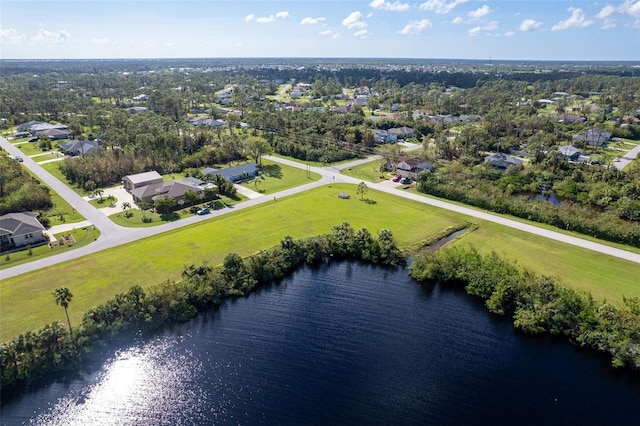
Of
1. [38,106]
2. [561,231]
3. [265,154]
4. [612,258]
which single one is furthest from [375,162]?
[38,106]

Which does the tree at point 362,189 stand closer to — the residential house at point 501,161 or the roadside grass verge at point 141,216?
the roadside grass verge at point 141,216

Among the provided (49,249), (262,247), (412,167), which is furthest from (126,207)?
(412,167)

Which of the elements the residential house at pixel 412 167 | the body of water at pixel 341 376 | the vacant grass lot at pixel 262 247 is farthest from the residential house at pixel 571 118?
the body of water at pixel 341 376

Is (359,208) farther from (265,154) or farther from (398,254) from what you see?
(265,154)

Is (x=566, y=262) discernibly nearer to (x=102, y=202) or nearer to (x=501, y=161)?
(x=501, y=161)

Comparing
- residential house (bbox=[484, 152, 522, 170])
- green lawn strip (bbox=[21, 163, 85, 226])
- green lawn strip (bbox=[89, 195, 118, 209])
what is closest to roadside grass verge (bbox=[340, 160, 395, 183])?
residential house (bbox=[484, 152, 522, 170])

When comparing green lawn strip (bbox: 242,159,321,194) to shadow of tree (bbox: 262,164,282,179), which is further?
shadow of tree (bbox: 262,164,282,179)

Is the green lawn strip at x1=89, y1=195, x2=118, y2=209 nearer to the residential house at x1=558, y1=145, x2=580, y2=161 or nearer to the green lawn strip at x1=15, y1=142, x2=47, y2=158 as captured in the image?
the green lawn strip at x1=15, y1=142, x2=47, y2=158
